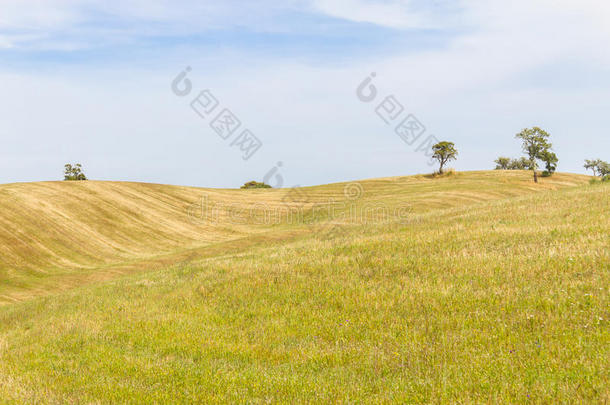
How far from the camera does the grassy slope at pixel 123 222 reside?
32625 mm

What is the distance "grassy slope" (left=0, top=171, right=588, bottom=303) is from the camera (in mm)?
32625

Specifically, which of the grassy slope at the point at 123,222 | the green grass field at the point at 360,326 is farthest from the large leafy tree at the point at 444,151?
the green grass field at the point at 360,326

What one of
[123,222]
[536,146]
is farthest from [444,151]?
[123,222]

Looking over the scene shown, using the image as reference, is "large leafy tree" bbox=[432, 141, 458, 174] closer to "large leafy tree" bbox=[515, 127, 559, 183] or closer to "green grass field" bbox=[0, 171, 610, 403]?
"large leafy tree" bbox=[515, 127, 559, 183]

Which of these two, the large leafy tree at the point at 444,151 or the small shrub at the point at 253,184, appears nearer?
the large leafy tree at the point at 444,151

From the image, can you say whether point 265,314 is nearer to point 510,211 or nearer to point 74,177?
point 510,211

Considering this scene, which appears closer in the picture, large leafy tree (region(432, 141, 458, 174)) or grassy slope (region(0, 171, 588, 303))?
grassy slope (region(0, 171, 588, 303))

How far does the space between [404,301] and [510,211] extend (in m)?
15.4

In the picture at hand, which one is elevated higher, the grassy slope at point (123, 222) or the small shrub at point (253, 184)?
the small shrub at point (253, 184)

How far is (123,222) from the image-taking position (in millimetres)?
47125

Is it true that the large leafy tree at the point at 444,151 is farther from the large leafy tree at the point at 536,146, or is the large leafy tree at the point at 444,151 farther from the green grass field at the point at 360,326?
the green grass field at the point at 360,326

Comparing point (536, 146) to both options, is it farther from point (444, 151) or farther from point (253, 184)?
point (253, 184)

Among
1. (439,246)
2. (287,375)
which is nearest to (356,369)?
(287,375)

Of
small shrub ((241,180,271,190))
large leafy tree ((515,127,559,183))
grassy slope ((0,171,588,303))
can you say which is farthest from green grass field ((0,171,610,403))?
small shrub ((241,180,271,190))
